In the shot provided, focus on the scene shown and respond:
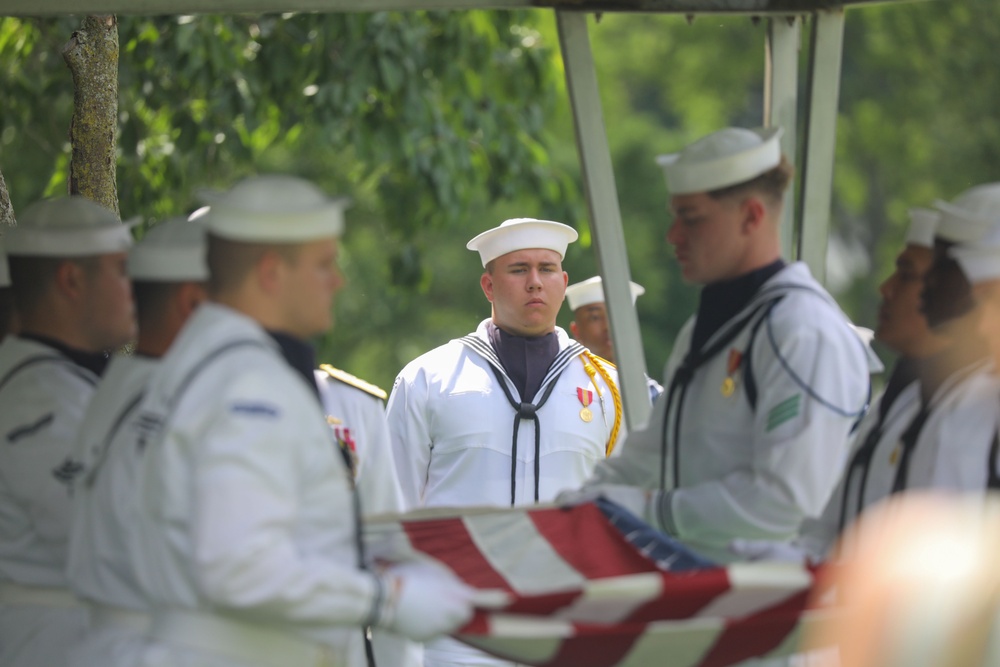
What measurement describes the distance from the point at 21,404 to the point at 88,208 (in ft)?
2.18

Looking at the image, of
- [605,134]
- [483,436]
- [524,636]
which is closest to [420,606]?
[524,636]

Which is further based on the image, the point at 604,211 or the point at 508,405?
the point at 508,405

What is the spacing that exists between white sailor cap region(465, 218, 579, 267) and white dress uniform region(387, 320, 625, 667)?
1.38 ft

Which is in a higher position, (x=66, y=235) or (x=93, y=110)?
(x=93, y=110)

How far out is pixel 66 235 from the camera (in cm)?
471

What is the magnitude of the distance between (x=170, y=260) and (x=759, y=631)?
1.68 metres

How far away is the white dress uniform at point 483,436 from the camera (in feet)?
22.9

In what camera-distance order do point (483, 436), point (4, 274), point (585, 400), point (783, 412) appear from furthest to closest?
point (585, 400) < point (483, 436) < point (4, 274) < point (783, 412)

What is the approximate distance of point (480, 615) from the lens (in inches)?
146

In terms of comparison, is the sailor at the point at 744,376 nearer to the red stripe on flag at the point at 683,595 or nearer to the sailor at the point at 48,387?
the red stripe on flag at the point at 683,595

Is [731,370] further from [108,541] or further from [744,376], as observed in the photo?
[108,541]

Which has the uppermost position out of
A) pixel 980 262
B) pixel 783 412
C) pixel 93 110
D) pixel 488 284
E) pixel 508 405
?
pixel 93 110

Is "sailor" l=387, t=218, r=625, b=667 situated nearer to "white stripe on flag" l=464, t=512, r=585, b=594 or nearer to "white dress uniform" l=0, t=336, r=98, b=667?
"white stripe on flag" l=464, t=512, r=585, b=594

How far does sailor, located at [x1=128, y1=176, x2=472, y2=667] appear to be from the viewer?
3352 millimetres
